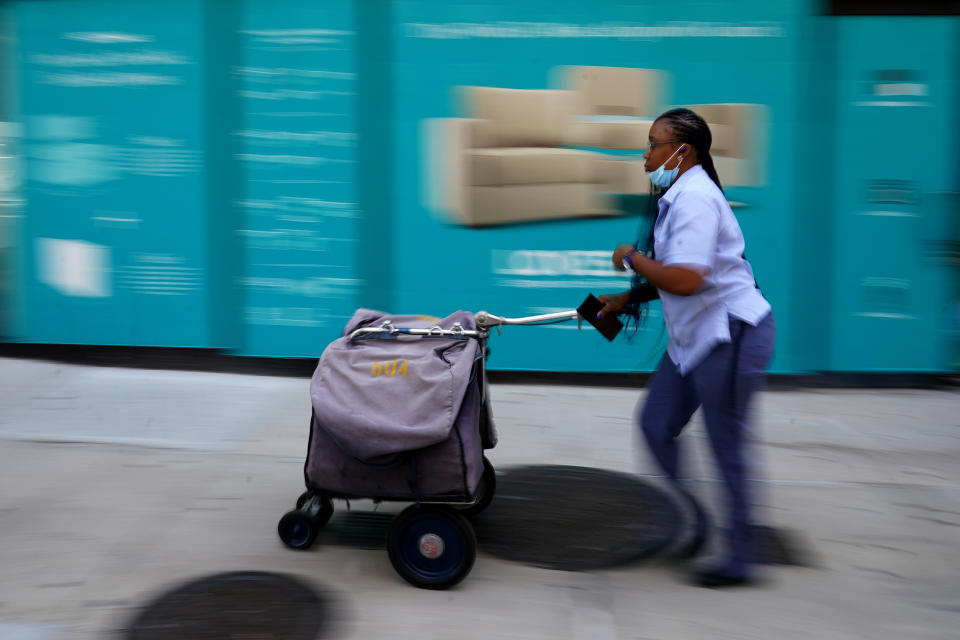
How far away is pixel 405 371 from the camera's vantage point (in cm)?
347

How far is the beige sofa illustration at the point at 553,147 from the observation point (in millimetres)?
6039

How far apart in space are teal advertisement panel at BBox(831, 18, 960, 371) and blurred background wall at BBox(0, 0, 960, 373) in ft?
0.04

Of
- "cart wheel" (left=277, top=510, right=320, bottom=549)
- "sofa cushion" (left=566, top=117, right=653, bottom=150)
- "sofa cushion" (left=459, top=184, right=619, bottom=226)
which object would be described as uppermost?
"sofa cushion" (left=566, top=117, right=653, bottom=150)

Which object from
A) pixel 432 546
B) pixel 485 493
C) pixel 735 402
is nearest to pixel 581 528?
pixel 485 493

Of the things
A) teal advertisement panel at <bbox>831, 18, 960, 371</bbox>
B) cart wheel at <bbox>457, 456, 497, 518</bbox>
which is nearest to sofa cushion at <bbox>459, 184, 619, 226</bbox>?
teal advertisement panel at <bbox>831, 18, 960, 371</bbox>

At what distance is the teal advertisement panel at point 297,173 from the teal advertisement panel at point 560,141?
0.38 metres

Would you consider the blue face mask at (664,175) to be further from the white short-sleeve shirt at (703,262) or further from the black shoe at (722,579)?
the black shoe at (722,579)

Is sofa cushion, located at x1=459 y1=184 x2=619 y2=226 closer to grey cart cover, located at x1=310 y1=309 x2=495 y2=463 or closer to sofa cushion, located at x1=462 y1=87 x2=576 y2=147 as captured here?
sofa cushion, located at x1=462 y1=87 x2=576 y2=147

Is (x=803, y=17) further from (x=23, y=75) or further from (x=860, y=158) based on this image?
(x=23, y=75)

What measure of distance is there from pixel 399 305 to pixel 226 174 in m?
1.51

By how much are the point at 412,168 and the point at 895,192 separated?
319cm

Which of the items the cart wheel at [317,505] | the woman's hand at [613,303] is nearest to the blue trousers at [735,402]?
the woman's hand at [613,303]

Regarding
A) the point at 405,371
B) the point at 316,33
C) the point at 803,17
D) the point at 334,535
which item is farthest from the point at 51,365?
the point at 803,17

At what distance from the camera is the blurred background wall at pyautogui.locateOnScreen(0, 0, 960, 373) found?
19.6 feet
